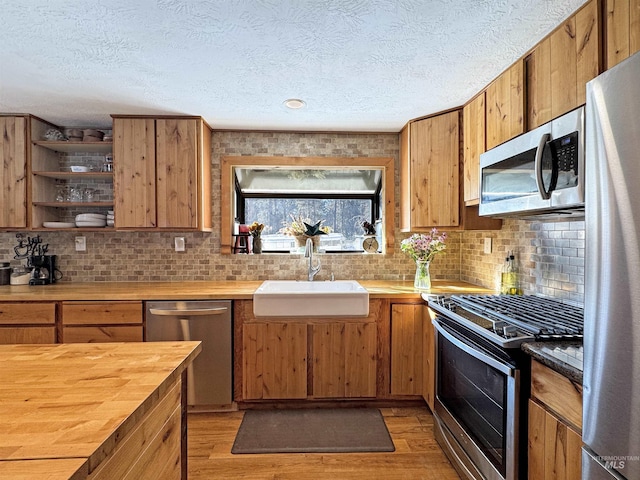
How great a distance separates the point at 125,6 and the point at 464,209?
2399mm

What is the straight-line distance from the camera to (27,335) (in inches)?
97.8

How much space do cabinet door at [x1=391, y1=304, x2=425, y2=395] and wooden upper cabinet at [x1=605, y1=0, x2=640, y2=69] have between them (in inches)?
70.5

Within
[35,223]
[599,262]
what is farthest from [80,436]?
[35,223]

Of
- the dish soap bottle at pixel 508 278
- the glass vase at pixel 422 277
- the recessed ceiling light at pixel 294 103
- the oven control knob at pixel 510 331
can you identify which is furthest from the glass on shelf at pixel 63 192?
the dish soap bottle at pixel 508 278

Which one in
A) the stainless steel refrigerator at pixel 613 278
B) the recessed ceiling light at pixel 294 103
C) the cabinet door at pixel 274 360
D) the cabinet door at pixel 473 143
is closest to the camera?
the stainless steel refrigerator at pixel 613 278

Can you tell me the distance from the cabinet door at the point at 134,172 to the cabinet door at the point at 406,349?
2081mm

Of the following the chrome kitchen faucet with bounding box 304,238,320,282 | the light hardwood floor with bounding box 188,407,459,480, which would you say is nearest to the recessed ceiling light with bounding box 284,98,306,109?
the chrome kitchen faucet with bounding box 304,238,320,282

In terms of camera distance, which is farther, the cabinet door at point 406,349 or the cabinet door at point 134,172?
the cabinet door at point 134,172

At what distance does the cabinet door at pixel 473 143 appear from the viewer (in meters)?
2.35

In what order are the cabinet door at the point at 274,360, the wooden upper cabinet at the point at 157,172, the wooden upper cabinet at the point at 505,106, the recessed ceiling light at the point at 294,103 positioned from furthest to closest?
the wooden upper cabinet at the point at 157,172
the cabinet door at the point at 274,360
the recessed ceiling light at the point at 294,103
the wooden upper cabinet at the point at 505,106

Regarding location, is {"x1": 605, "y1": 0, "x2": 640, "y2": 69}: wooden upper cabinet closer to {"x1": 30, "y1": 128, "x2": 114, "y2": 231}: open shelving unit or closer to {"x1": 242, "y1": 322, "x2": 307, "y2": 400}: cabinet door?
{"x1": 242, "y1": 322, "x2": 307, "y2": 400}: cabinet door

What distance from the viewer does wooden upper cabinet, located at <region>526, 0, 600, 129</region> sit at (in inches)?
55.2

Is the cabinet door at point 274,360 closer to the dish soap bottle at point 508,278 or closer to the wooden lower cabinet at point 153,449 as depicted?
the wooden lower cabinet at point 153,449

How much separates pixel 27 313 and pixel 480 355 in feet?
9.58
